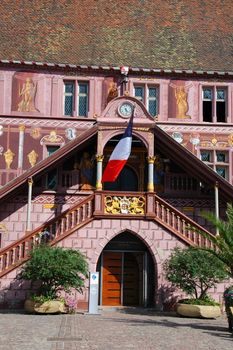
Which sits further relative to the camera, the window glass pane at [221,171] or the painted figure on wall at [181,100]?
the painted figure on wall at [181,100]

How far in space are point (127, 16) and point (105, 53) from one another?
3.77m

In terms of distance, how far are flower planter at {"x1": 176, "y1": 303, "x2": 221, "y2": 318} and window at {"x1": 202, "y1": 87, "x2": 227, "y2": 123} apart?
33.7 feet

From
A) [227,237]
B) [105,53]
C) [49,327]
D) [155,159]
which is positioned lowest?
[49,327]

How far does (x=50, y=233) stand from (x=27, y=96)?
746cm

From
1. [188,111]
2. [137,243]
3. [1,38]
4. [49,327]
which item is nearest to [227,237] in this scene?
[49,327]

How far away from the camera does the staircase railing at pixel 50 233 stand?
22547mm

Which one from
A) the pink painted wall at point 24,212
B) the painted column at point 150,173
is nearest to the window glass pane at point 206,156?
the painted column at point 150,173

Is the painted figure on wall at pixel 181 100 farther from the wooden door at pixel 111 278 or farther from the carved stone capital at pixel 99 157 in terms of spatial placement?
the wooden door at pixel 111 278

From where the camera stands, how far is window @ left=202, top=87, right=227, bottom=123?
91.7 feet

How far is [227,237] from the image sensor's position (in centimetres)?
1720

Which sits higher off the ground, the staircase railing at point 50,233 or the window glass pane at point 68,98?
the window glass pane at point 68,98

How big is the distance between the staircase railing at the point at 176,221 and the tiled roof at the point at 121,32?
7.72 metres

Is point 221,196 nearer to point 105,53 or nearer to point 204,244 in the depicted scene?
point 204,244

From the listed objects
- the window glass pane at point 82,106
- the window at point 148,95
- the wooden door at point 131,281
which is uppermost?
the window at point 148,95
